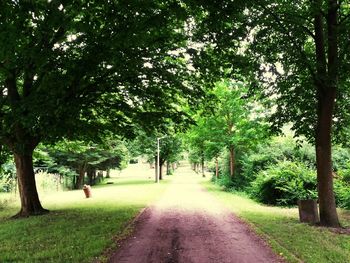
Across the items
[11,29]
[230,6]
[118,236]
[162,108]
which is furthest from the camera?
[162,108]

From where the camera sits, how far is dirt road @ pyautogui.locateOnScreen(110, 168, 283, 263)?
9.27 metres

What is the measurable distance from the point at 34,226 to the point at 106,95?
23.3ft

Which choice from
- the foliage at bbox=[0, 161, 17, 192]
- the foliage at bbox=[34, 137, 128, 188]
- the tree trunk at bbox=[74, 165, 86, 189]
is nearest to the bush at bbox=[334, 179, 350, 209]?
the foliage at bbox=[0, 161, 17, 192]

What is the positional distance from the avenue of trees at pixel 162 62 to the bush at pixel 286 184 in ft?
13.8

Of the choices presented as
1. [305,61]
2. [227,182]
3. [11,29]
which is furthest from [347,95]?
[227,182]

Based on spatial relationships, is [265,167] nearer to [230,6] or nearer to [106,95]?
[106,95]

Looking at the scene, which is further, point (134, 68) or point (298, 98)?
point (298, 98)

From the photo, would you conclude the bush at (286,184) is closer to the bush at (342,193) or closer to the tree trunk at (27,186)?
the bush at (342,193)

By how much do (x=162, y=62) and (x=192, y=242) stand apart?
8125mm

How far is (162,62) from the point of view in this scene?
54.2 feet

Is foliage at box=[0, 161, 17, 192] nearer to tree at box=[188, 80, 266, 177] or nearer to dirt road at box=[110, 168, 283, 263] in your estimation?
tree at box=[188, 80, 266, 177]

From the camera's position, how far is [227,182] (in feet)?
115

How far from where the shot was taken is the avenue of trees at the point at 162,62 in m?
11.0

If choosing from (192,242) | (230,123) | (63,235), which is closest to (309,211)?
(192,242)
